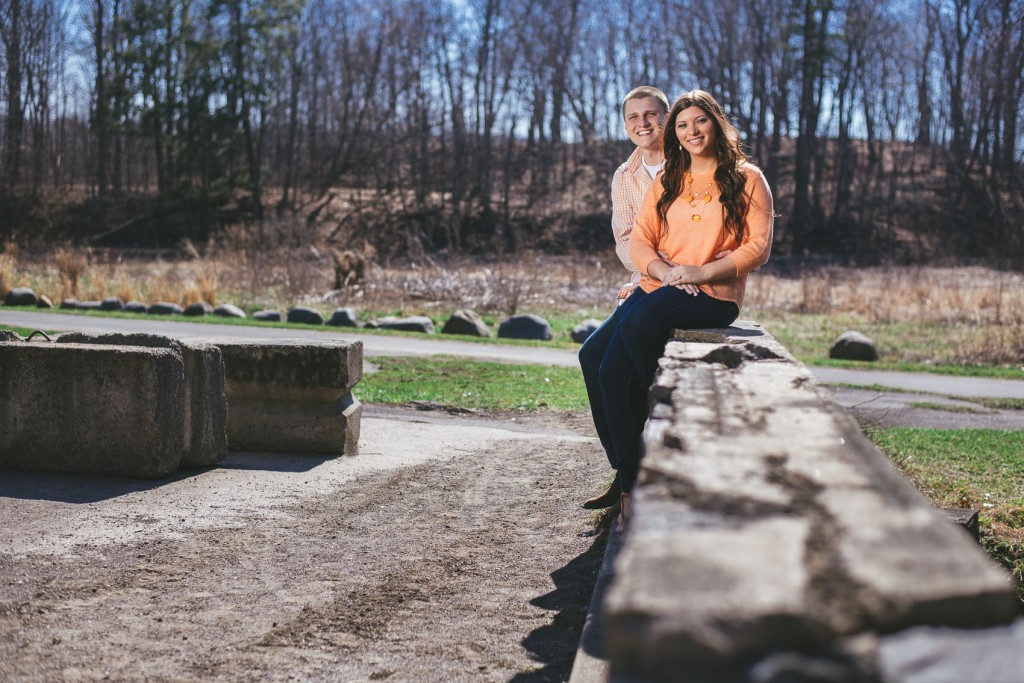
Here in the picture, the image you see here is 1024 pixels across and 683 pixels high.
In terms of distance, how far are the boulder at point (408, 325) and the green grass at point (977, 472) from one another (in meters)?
8.95

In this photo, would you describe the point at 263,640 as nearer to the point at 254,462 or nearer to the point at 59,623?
the point at 59,623

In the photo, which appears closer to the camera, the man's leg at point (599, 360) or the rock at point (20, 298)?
Result: the man's leg at point (599, 360)

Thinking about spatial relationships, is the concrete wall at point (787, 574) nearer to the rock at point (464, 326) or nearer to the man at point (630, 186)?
the man at point (630, 186)

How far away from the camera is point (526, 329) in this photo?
51.8 feet

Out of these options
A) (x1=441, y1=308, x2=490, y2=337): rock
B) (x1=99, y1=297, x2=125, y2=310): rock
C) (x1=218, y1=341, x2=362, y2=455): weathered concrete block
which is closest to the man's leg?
(x1=218, y1=341, x2=362, y2=455): weathered concrete block

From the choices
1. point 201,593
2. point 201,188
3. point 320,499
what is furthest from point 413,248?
point 201,593

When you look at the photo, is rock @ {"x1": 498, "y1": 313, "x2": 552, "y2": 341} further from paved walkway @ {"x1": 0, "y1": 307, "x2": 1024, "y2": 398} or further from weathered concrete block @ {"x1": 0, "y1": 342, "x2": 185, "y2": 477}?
weathered concrete block @ {"x1": 0, "y1": 342, "x2": 185, "y2": 477}

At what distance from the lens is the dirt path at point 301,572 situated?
3.64 metres

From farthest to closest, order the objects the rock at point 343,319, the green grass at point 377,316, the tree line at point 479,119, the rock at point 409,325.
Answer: the tree line at point 479,119 < the rock at point 343,319 < the rock at point 409,325 < the green grass at point 377,316

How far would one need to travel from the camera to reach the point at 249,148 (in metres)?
37.4

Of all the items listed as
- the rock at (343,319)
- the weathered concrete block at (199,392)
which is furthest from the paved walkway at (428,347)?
the weathered concrete block at (199,392)

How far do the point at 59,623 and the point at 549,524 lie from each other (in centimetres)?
245

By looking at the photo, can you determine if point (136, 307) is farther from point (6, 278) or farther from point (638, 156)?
point (638, 156)

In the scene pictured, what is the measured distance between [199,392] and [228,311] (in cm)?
1159
